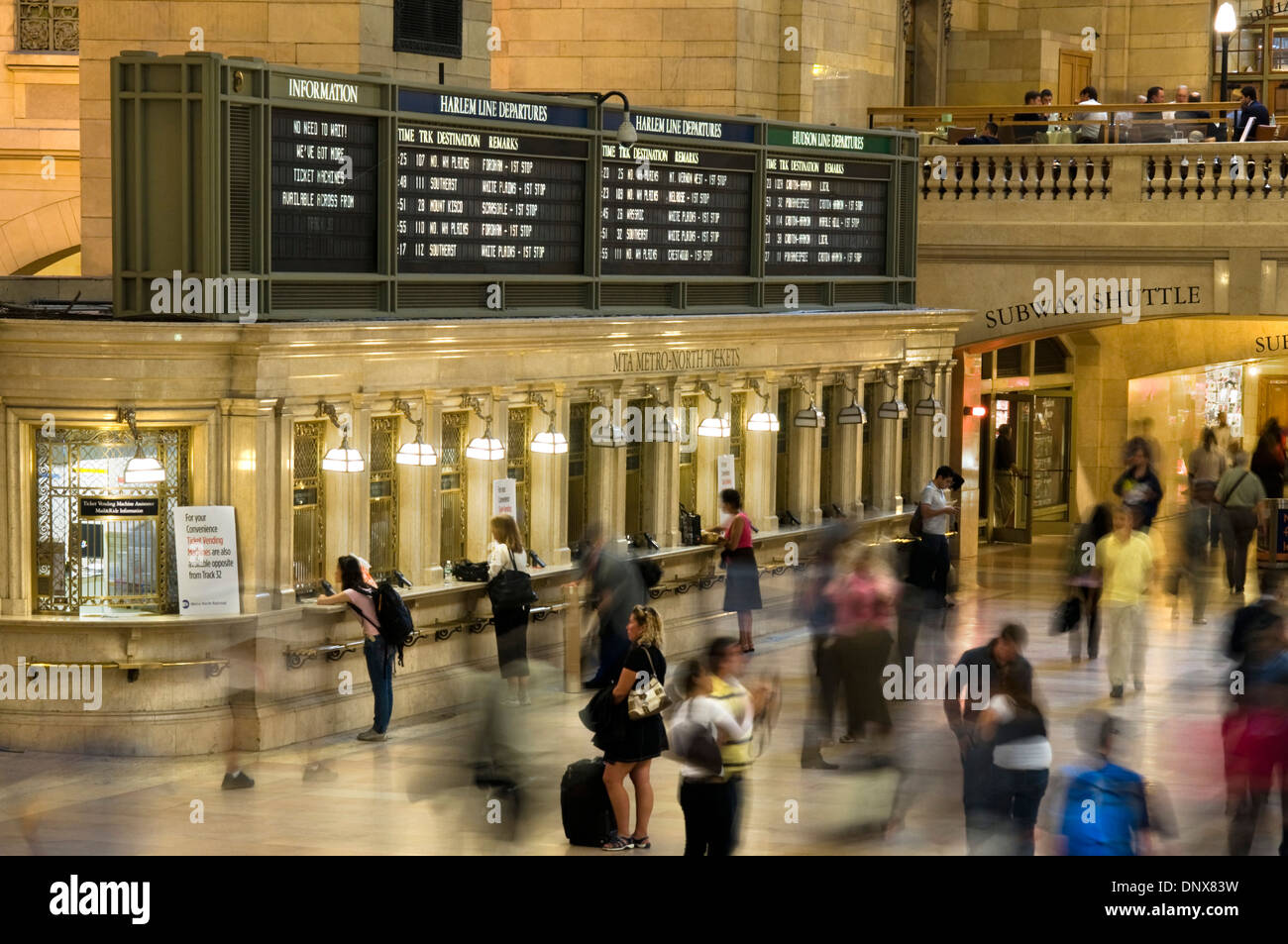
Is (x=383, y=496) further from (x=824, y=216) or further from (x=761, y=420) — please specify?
(x=824, y=216)

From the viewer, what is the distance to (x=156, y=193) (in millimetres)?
16266

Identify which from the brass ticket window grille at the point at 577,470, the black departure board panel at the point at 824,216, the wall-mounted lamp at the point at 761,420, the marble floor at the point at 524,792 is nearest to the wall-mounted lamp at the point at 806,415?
the wall-mounted lamp at the point at 761,420

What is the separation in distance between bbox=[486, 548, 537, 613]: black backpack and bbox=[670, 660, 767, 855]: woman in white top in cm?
566

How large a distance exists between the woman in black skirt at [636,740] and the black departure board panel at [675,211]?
7790 millimetres

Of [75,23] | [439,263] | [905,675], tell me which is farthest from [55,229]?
[905,675]

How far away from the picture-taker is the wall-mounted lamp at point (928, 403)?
2597cm

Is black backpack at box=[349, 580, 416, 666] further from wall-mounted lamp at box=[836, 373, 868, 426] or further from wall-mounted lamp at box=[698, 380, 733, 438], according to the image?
wall-mounted lamp at box=[836, 373, 868, 426]

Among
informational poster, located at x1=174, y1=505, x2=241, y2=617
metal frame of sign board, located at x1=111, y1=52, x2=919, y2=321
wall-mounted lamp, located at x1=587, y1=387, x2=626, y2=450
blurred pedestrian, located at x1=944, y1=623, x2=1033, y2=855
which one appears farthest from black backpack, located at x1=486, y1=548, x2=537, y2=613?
blurred pedestrian, located at x1=944, y1=623, x2=1033, y2=855

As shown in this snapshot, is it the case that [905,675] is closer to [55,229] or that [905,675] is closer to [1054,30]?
[55,229]

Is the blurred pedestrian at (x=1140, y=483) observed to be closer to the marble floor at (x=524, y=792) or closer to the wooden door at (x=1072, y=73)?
the marble floor at (x=524, y=792)

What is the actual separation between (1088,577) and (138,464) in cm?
893

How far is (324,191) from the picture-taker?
678 inches
